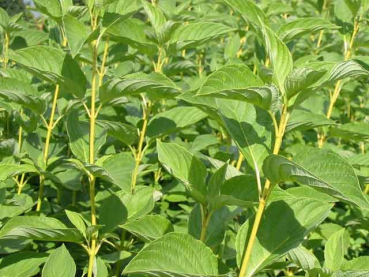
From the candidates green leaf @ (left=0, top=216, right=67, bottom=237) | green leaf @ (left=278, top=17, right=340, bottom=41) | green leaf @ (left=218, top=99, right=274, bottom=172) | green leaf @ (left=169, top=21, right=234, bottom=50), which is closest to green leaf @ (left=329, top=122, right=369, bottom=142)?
green leaf @ (left=278, top=17, right=340, bottom=41)

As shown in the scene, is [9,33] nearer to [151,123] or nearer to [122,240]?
[151,123]

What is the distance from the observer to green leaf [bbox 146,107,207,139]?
7.17 feet

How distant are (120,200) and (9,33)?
4.93ft

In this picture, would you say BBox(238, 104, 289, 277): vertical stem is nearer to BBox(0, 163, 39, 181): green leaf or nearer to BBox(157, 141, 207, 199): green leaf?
BBox(157, 141, 207, 199): green leaf

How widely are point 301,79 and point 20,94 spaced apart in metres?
1.15

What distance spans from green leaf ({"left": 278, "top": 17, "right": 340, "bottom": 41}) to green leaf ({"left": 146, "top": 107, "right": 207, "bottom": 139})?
0.53m

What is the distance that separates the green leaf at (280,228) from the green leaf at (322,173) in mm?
180

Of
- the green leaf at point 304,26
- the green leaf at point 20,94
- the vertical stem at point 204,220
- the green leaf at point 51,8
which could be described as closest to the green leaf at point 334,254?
the vertical stem at point 204,220

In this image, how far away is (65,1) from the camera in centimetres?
202

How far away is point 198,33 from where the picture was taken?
202 centimetres

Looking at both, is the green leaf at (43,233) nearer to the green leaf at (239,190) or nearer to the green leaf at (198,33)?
the green leaf at (239,190)

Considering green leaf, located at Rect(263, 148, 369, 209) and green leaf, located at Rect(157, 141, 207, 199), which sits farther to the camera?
green leaf, located at Rect(157, 141, 207, 199)

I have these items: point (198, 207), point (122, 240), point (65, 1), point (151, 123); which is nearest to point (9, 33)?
point (65, 1)

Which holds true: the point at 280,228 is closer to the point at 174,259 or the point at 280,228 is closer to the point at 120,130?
the point at 174,259
